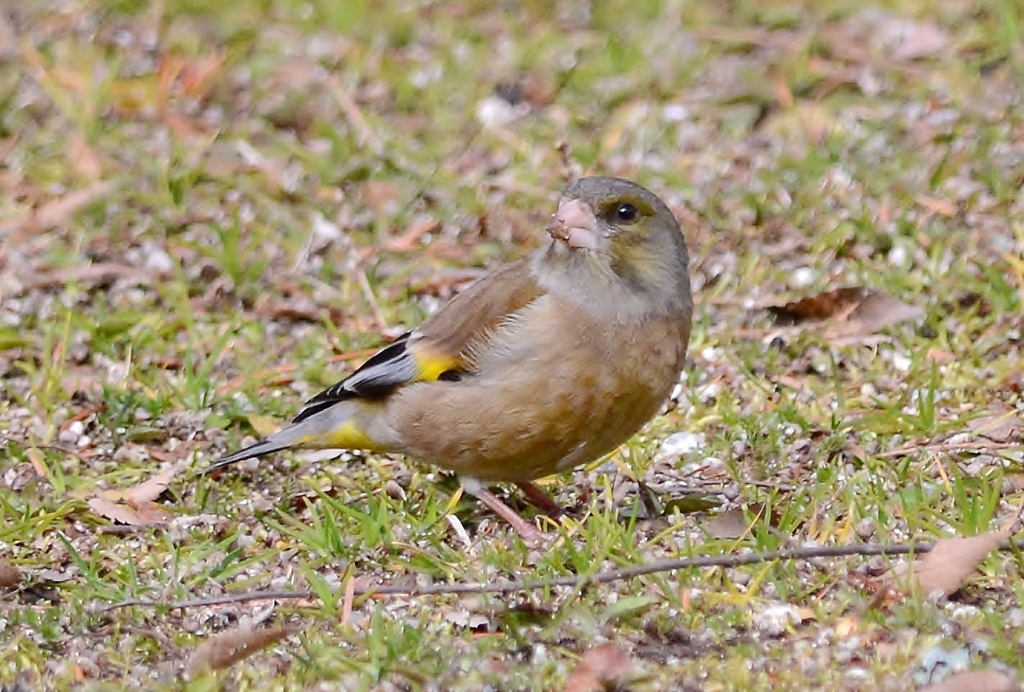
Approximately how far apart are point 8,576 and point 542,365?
140 cm

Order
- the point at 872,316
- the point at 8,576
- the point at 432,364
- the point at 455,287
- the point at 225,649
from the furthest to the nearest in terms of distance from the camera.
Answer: the point at 455,287
the point at 872,316
the point at 432,364
the point at 8,576
the point at 225,649

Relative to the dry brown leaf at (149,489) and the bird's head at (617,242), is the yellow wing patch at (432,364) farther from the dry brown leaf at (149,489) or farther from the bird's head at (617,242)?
the dry brown leaf at (149,489)

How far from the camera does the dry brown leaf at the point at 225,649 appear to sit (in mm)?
3674

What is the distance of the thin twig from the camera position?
12.6 ft

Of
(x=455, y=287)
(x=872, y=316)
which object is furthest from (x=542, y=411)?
(x=455, y=287)

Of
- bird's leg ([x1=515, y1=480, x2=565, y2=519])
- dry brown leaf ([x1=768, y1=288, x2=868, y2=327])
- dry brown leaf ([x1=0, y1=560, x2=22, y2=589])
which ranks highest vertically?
dry brown leaf ([x1=0, y1=560, x2=22, y2=589])

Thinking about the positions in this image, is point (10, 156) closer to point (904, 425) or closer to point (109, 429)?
point (109, 429)

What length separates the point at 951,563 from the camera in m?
3.83

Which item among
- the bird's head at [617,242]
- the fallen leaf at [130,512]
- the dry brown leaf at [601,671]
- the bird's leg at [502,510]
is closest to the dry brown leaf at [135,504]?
the fallen leaf at [130,512]

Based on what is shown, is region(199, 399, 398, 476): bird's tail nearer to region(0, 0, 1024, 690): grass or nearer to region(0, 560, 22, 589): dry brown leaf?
region(0, 0, 1024, 690): grass

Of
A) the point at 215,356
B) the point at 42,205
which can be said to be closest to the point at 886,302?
the point at 215,356

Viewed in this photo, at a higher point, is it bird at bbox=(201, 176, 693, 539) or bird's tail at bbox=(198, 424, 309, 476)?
bird at bbox=(201, 176, 693, 539)

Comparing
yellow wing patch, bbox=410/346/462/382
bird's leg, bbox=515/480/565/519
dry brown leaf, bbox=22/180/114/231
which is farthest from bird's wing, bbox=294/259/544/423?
dry brown leaf, bbox=22/180/114/231

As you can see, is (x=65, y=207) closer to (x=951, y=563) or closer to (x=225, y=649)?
(x=225, y=649)
